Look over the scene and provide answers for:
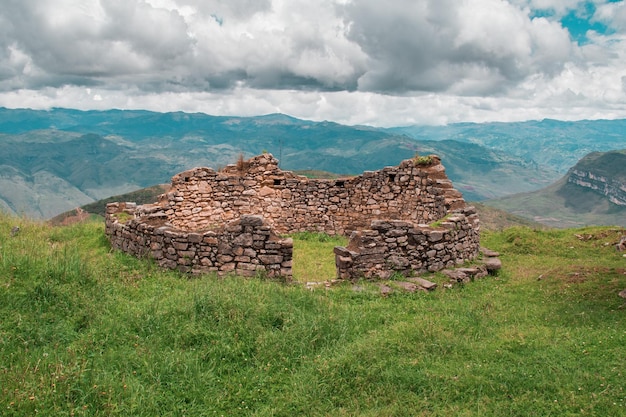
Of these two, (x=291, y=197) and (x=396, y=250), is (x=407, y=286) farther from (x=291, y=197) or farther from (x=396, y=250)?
(x=291, y=197)

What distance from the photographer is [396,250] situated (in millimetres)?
12836

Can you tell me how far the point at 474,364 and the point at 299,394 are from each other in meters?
3.08

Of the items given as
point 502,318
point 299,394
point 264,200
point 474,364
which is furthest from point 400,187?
point 299,394

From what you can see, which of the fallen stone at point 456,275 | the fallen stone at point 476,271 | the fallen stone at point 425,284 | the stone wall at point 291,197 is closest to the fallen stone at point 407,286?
the fallen stone at point 425,284

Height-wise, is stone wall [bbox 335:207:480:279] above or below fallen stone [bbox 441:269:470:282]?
above

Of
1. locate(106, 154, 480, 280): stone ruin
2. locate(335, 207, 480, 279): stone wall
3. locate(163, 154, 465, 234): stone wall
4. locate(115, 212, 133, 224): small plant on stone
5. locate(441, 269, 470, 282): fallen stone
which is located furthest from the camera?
locate(163, 154, 465, 234): stone wall

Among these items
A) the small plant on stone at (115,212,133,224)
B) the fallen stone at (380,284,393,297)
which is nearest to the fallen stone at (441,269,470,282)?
the fallen stone at (380,284,393,297)

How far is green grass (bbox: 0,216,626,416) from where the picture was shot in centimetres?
641

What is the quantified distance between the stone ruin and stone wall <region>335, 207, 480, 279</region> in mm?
30

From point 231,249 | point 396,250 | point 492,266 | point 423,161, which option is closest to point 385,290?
point 396,250

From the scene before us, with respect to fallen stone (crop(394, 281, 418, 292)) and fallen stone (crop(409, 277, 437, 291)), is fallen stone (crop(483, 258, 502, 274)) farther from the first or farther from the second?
fallen stone (crop(394, 281, 418, 292))

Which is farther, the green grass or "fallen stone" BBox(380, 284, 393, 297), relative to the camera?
"fallen stone" BBox(380, 284, 393, 297)

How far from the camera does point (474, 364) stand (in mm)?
7445

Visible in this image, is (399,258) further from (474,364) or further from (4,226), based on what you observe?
(4,226)
